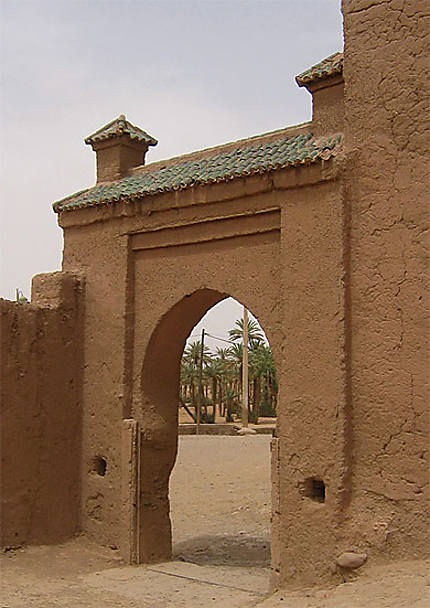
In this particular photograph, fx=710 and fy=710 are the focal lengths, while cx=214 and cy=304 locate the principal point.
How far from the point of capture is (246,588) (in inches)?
314

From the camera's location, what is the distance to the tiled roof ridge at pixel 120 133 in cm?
1051

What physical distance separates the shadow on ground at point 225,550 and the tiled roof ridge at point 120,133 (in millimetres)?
6088

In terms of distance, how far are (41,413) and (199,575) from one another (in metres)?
2.90

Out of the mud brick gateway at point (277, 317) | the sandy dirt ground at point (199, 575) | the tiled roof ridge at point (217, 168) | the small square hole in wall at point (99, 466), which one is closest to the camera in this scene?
the sandy dirt ground at point (199, 575)

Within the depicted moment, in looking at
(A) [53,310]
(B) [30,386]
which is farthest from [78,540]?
(A) [53,310]

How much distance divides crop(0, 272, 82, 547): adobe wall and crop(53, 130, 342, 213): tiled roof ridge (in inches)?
53.6

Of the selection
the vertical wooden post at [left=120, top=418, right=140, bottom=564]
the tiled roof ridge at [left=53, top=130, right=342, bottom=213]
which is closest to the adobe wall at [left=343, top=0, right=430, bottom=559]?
the tiled roof ridge at [left=53, top=130, right=342, bottom=213]

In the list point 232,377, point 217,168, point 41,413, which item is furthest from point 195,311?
point 232,377

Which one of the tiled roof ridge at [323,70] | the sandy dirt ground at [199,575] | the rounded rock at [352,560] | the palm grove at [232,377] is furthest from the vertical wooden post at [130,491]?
the palm grove at [232,377]

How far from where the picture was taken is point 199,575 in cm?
849

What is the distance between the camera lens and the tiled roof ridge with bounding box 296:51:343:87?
812cm

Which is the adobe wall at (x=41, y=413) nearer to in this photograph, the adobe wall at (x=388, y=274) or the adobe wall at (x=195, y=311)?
the adobe wall at (x=195, y=311)

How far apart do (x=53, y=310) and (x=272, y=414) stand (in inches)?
1128

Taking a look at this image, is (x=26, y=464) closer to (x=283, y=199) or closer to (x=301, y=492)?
(x=301, y=492)
